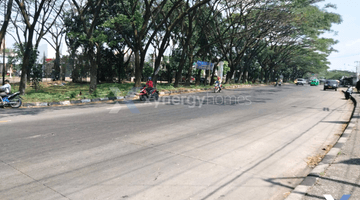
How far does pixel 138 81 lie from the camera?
20609 mm

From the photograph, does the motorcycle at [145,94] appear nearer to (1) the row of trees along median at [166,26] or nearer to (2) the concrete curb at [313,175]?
(1) the row of trees along median at [166,26]

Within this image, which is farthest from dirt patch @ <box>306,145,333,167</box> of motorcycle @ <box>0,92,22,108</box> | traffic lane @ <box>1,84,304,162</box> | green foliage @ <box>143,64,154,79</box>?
green foliage @ <box>143,64,154,79</box>

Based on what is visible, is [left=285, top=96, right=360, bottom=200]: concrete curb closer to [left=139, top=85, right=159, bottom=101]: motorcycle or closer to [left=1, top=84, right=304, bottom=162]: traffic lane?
[left=1, top=84, right=304, bottom=162]: traffic lane

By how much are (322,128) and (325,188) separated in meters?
5.62

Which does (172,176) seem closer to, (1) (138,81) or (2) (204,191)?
(2) (204,191)

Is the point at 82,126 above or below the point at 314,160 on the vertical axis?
above

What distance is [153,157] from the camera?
527 centimetres

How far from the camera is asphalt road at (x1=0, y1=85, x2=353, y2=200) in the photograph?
12.7ft

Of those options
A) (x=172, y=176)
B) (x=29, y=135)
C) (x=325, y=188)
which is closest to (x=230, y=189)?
(x=172, y=176)

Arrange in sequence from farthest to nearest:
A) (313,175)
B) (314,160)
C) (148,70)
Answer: (148,70)
(314,160)
(313,175)

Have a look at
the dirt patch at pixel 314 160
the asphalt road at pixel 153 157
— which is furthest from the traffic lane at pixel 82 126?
the dirt patch at pixel 314 160

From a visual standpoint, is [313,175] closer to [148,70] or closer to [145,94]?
[145,94]

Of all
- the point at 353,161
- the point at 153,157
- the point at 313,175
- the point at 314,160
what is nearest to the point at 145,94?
the point at 153,157

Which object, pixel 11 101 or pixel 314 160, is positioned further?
pixel 11 101
